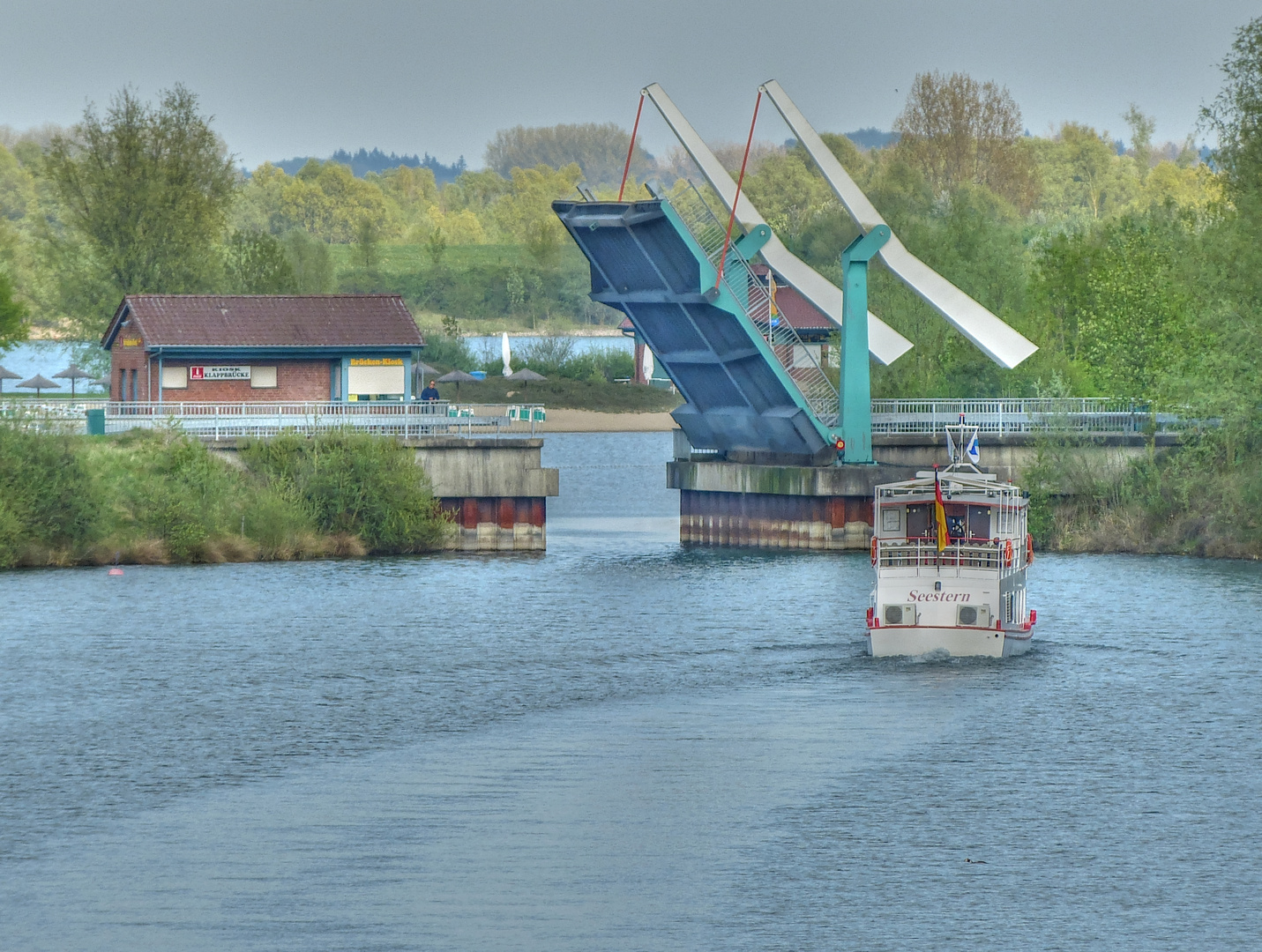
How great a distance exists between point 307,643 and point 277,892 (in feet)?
55.0

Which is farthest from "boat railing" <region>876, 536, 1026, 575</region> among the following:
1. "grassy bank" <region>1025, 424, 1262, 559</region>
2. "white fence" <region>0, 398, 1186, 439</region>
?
"white fence" <region>0, 398, 1186, 439</region>

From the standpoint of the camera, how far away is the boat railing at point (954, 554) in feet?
121

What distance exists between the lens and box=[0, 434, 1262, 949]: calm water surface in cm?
2253

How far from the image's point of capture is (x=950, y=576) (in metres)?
36.8

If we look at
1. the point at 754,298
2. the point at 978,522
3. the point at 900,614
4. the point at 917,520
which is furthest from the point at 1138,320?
the point at 900,614

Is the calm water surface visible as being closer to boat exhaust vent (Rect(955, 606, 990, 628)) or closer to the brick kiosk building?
boat exhaust vent (Rect(955, 606, 990, 628))

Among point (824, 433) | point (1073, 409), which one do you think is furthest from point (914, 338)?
point (824, 433)

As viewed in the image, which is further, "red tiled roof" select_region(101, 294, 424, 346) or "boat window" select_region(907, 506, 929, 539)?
"red tiled roof" select_region(101, 294, 424, 346)

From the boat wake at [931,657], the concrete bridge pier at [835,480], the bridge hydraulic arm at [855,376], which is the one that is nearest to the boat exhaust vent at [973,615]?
the boat wake at [931,657]

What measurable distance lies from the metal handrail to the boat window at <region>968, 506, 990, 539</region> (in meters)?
10.1

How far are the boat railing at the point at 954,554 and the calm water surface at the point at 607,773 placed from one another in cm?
185

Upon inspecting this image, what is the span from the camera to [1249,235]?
55.2m

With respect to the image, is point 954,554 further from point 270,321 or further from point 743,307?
point 270,321

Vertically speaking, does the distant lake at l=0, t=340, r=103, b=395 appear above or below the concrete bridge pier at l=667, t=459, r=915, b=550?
above
